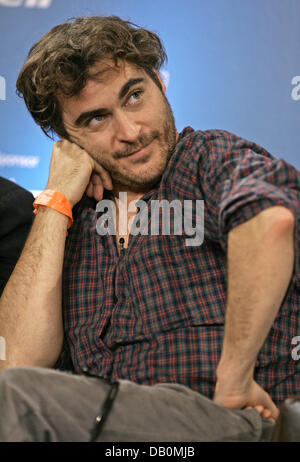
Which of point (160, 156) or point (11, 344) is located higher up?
point (160, 156)

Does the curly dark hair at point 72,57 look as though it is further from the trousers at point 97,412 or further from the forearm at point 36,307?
the trousers at point 97,412

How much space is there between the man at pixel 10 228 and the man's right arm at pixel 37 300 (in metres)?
0.18

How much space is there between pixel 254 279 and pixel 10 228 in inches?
33.2

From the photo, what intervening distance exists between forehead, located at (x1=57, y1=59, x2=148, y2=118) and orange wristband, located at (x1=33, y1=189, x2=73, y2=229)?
0.25 m

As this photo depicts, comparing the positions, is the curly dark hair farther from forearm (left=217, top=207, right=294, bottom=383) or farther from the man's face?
forearm (left=217, top=207, right=294, bottom=383)

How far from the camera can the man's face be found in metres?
1.36

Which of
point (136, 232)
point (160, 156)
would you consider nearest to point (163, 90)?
point (160, 156)

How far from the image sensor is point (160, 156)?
4.48ft

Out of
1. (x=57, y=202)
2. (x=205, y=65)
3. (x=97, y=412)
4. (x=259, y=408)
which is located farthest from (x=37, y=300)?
(x=205, y=65)

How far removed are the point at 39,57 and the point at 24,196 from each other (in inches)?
16.1
